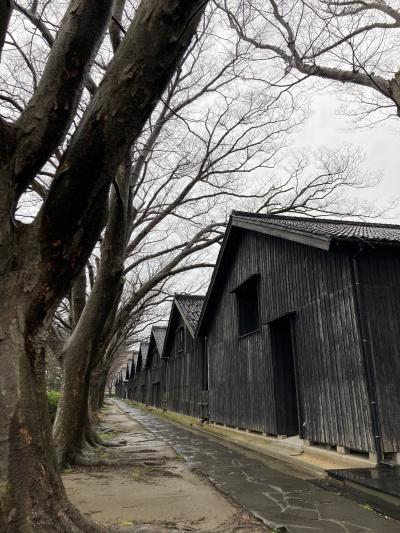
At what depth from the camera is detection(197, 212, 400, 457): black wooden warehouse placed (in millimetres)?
7133

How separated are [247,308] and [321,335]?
5692 mm

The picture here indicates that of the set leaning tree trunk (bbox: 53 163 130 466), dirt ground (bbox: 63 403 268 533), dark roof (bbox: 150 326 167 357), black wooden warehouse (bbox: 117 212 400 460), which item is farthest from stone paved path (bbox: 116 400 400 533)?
dark roof (bbox: 150 326 167 357)

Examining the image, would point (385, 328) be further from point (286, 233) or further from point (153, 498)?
point (153, 498)

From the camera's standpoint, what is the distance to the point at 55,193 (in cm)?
313

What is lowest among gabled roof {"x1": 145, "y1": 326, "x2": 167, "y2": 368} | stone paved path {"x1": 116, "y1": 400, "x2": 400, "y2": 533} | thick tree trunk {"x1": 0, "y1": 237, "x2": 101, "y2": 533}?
stone paved path {"x1": 116, "y1": 400, "x2": 400, "y2": 533}

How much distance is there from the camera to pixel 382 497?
502cm

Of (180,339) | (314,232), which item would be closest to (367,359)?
(314,232)

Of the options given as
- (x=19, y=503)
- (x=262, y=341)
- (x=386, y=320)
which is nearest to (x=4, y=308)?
(x=19, y=503)

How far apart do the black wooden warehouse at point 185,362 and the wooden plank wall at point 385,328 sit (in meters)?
12.0

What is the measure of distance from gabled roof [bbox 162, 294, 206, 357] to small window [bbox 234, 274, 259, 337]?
513 centimetres

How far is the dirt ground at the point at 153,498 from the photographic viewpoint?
437 centimetres

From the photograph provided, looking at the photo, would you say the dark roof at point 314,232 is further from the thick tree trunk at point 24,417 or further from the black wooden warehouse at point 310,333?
the thick tree trunk at point 24,417

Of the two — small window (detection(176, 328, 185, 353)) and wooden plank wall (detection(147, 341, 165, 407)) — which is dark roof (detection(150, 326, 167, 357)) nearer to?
wooden plank wall (detection(147, 341, 165, 407))

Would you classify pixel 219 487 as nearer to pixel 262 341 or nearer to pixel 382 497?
pixel 382 497
